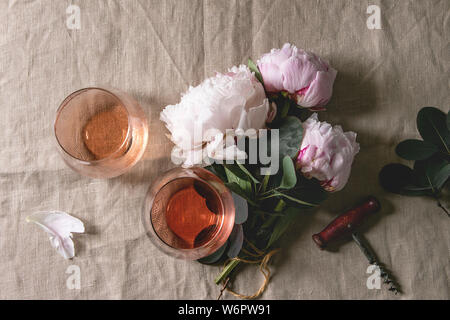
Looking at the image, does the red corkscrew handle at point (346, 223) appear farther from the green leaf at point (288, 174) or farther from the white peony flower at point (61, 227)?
the white peony flower at point (61, 227)

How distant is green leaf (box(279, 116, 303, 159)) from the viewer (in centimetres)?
47

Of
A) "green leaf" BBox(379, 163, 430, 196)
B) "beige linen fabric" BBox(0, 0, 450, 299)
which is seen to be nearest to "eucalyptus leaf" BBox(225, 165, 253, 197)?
"beige linen fabric" BBox(0, 0, 450, 299)

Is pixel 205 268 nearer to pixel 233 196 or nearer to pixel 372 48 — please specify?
pixel 233 196

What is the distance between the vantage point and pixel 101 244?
562 millimetres

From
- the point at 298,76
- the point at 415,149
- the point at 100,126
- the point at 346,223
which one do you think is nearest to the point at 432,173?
the point at 415,149

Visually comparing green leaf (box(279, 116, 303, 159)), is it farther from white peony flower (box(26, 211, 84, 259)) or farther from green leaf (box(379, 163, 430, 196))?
white peony flower (box(26, 211, 84, 259))

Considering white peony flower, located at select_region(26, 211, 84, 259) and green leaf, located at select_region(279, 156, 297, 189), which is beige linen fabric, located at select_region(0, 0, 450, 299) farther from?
green leaf, located at select_region(279, 156, 297, 189)

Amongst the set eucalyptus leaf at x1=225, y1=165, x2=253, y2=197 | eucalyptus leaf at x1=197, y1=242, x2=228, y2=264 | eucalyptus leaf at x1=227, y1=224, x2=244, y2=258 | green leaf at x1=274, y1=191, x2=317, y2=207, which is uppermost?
eucalyptus leaf at x1=225, y1=165, x2=253, y2=197

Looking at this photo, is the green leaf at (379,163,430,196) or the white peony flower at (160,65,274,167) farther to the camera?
the green leaf at (379,163,430,196)

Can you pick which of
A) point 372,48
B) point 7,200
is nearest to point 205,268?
point 7,200

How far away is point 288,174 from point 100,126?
271 mm

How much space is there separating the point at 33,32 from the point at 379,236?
609 mm

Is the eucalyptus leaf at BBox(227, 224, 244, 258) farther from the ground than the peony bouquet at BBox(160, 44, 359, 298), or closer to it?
closer to it

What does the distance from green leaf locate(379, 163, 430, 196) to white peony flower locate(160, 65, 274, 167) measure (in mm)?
238
